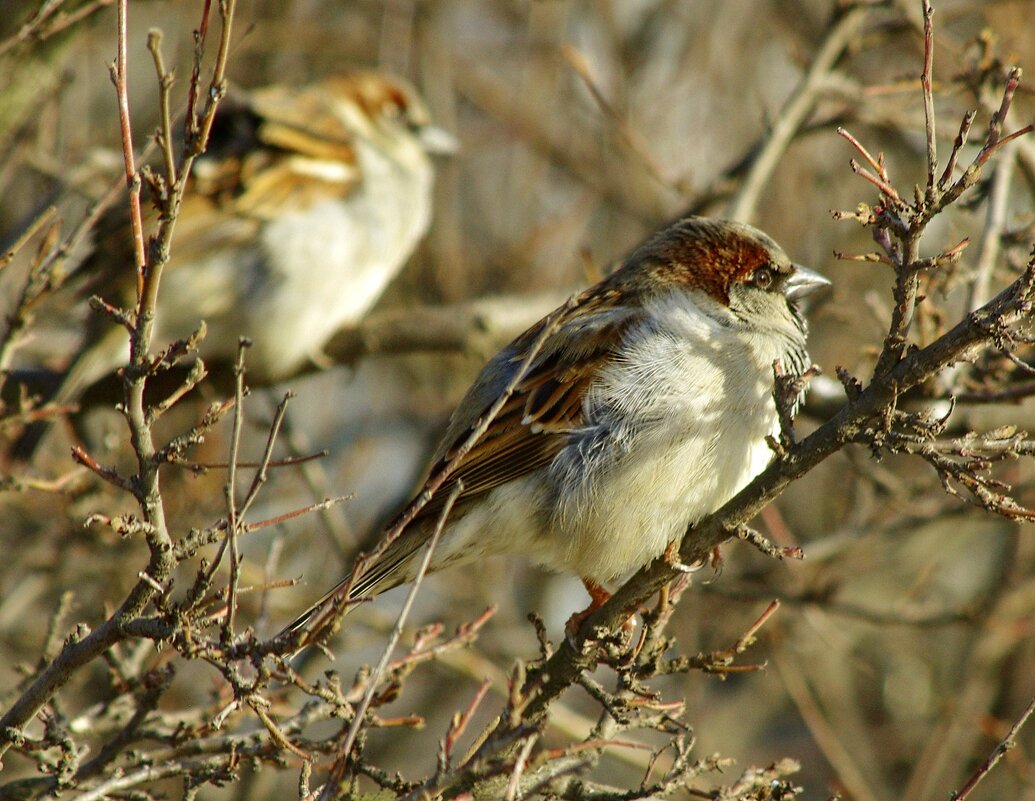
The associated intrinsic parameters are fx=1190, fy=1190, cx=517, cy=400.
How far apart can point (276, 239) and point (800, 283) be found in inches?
134

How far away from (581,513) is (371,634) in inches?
110

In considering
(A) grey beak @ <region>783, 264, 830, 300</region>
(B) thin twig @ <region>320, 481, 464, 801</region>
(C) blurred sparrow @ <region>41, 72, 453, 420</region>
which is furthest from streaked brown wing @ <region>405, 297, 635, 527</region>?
(C) blurred sparrow @ <region>41, 72, 453, 420</region>

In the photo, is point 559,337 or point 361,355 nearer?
point 559,337

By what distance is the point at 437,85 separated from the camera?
29.2ft

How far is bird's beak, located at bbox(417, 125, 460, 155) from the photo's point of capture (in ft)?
26.7

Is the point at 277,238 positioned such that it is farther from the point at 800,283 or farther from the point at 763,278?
the point at 800,283

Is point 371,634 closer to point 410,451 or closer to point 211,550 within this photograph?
point 211,550

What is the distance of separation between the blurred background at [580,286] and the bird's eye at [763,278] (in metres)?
1.12

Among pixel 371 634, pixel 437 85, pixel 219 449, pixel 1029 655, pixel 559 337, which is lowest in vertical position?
pixel 1029 655

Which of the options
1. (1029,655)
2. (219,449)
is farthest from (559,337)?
(1029,655)

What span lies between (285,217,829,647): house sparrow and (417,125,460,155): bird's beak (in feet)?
12.4

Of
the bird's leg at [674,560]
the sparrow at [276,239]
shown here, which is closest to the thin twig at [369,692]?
the bird's leg at [674,560]

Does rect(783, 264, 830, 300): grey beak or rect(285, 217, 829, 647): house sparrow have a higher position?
rect(783, 264, 830, 300): grey beak

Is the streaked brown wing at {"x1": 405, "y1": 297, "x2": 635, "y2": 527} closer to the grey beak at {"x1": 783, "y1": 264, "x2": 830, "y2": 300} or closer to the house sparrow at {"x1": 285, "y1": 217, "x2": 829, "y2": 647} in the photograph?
the house sparrow at {"x1": 285, "y1": 217, "x2": 829, "y2": 647}
